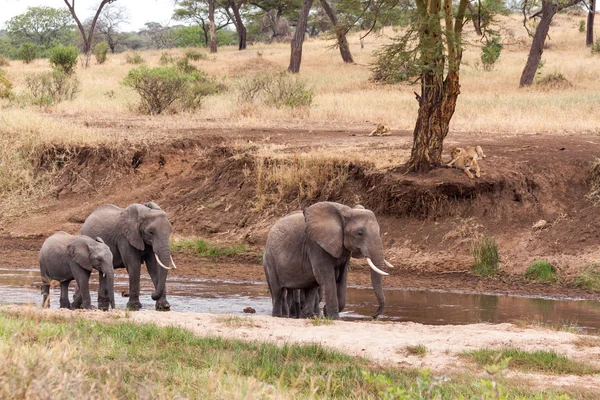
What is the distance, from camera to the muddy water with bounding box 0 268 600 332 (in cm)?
1313

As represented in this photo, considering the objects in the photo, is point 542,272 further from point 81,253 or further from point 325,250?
point 81,253

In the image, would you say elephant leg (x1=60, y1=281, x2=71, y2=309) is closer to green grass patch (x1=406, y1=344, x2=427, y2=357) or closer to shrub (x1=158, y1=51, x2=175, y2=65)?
green grass patch (x1=406, y1=344, x2=427, y2=357)

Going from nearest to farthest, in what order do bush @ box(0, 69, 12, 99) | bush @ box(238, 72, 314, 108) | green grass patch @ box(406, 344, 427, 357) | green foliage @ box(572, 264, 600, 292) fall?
green grass patch @ box(406, 344, 427, 357) → green foliage @ box(572, 264, 600, 292) → bush @ box(238, 72, 314, 108) → bush @ box(0, 69, 12, 99)

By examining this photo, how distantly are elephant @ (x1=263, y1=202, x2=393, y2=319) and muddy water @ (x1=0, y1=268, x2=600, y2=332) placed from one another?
102cm

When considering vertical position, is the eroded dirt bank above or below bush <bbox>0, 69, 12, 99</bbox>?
below

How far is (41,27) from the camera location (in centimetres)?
8306

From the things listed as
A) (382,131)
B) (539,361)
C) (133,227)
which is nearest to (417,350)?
(539,361)

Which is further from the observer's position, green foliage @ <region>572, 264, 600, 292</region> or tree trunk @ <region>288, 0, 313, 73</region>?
tree trunk @ <region>288, 0, 313, 73</region>

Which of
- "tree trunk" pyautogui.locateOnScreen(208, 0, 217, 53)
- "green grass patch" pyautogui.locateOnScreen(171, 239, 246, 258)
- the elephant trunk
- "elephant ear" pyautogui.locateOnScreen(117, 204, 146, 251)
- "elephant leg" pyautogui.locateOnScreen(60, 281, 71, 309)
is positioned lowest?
"green grass patch" pyautogui.locateOnScreen(171, 239, 246, 258)

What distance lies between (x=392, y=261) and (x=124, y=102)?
1897 centimetres

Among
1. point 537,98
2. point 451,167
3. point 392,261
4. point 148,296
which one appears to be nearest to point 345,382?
point 148,296

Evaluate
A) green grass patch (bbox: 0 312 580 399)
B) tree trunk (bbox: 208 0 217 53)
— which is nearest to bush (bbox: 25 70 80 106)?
tree trunk (bbox: 208 0 217 53)

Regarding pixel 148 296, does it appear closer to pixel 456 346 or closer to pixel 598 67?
pixel 456 346

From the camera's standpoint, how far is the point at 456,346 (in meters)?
9.41
